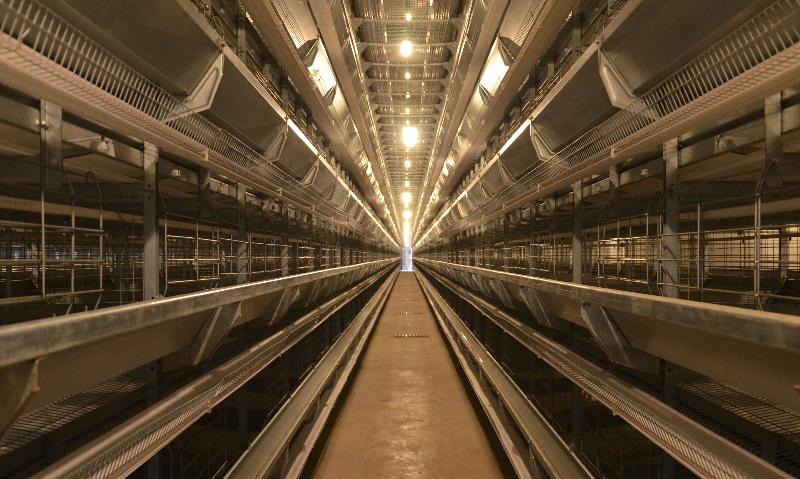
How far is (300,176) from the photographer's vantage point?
15.5 feet

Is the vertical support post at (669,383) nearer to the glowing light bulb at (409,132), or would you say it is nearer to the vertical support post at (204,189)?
the vertical support post at (204,189)

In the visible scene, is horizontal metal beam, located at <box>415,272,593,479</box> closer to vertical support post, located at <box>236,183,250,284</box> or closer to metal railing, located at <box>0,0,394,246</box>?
vertical support post, located at <box>236,183,250,284</box>

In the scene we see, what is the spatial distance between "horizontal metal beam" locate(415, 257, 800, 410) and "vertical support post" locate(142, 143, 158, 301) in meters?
1.98

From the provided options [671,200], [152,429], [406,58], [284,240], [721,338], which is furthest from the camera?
[406,58]

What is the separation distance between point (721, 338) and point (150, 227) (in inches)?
87.3

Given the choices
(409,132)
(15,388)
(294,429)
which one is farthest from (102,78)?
(409,132)

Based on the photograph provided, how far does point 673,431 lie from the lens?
4.59 feet

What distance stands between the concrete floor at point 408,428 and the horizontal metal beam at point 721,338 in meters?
1.91

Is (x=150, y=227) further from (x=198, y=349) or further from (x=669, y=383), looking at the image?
(x=669, y=383)

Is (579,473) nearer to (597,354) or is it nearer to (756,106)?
(597,354)

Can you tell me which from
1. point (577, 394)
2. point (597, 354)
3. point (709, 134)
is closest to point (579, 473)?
point (577, 394)

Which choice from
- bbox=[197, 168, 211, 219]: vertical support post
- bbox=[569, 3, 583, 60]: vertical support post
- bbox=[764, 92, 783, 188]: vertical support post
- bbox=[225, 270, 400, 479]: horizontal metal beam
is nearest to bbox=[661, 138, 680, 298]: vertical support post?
bbox=[764, 92, 783, 188]: vertical support post

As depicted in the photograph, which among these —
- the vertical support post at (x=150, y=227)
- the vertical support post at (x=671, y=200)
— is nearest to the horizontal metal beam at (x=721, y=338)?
the vertical support post at (x=671, y=200)

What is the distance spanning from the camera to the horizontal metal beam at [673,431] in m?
1.14
